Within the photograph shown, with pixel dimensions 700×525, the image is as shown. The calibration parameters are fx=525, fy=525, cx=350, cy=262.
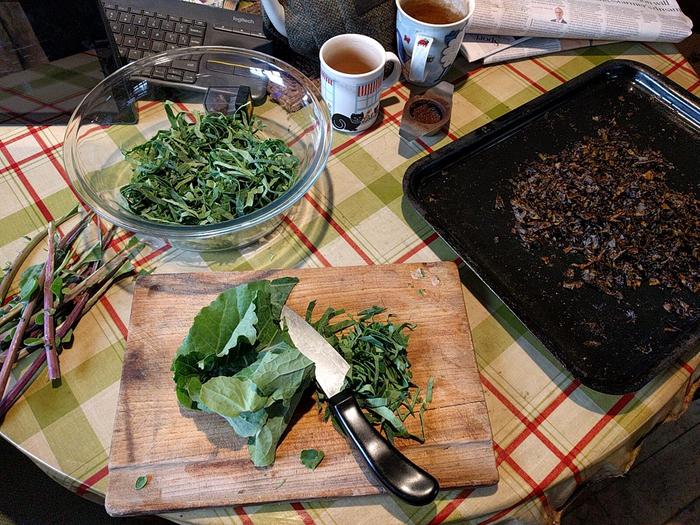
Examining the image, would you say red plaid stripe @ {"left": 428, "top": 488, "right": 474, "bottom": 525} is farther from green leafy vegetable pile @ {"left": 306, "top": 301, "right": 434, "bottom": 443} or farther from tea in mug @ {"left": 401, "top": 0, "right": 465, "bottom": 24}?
tea in mug @ {"left": 401, "top": 0, "right": 465, "bottom": 24}

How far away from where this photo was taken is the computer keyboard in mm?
1232

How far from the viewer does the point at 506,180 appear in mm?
1091

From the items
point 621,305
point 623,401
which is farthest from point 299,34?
point 623,401

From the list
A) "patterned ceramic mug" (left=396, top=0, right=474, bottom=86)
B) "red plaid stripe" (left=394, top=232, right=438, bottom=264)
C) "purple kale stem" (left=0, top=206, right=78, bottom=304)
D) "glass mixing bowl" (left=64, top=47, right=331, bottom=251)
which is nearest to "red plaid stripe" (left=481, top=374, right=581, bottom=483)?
"red plaid stripe" (left=394, top=232, right=438, bottom=264)

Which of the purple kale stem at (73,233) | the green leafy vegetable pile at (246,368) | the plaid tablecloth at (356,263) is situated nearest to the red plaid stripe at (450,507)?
the plaid tablecloth at (356,263)

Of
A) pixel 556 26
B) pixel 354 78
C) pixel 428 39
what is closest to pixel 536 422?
pixel 354 78

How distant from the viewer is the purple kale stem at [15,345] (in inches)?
32.4

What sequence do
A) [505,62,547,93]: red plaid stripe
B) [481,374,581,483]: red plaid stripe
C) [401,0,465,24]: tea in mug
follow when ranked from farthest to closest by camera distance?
[505,62,547,93]: red plaid stripe
[401,0,465,24]: tea in mug
[481,374,581,483]: red plaid stripe

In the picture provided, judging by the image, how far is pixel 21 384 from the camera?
2.72 feet

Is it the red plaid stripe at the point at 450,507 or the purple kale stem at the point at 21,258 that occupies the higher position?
the purple kale stem at the point at 21,258

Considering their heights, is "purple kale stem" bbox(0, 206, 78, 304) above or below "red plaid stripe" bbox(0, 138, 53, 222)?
below

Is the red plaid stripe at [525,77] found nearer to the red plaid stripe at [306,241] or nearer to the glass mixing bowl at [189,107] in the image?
the glass mixing bowl at [189,107]

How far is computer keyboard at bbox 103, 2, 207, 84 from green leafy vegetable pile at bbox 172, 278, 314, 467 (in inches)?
29.2

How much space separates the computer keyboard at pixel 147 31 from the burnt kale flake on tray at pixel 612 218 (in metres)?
0.83
